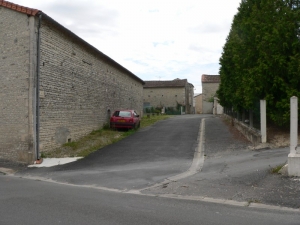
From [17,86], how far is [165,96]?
47.9m

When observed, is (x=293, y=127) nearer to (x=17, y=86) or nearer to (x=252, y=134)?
(x=252, y=134)

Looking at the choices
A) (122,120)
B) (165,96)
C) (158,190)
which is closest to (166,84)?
(165,96)

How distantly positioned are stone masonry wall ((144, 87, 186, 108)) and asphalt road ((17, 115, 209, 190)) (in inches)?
1699

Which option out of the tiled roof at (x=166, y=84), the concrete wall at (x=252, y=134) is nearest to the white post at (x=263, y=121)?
the concrete wall at (x=252, y=134)

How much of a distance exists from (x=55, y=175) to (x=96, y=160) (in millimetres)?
2502

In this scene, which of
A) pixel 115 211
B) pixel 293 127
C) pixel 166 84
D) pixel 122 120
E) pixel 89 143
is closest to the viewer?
pixel 115 211

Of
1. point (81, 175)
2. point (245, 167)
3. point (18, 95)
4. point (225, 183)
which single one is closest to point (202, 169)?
point (245, 167)

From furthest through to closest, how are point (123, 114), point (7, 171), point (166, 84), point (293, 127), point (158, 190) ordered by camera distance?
point (166, 84) → point (123, 114) → point (7, 171) → point (293, 127) → point (158, 190)

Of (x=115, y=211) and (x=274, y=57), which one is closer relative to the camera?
(x=115, y=211)

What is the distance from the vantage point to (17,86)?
13273 mm

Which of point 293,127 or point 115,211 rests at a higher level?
point 293,127

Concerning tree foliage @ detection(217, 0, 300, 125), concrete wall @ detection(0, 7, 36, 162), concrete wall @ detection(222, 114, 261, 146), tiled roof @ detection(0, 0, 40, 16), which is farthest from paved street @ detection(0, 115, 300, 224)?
tiled roof @ detection(0, 0, 40, 16)

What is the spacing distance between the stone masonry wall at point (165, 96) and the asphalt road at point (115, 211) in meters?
52.7

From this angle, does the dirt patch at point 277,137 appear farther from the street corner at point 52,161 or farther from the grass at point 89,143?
the street corner at point 52,161
